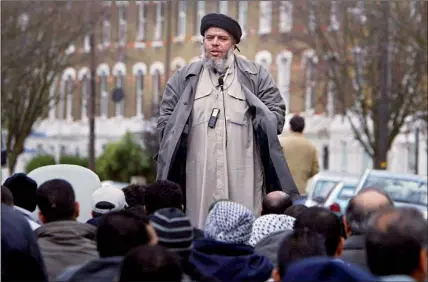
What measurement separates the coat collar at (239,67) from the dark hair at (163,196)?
148cm

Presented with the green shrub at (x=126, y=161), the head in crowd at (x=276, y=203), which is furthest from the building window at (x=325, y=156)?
the head in crowd at (x=276, y=203)

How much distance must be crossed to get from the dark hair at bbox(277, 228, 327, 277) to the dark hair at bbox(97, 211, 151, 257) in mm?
611

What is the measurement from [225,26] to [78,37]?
38502 mm

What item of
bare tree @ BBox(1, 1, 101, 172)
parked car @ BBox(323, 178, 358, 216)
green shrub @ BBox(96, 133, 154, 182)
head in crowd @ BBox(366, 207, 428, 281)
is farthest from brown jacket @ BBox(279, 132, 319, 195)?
green shrub @ BBox(96, 133, 154, 182)

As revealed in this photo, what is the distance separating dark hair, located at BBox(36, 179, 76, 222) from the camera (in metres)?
8.09

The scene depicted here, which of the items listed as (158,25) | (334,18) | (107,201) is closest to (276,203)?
(107,201)

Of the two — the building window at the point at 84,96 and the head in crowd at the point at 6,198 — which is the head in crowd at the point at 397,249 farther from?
the building window at the point at 84,96

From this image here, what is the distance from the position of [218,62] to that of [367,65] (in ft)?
123

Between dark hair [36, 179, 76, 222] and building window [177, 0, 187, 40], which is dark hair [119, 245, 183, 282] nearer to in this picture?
dark hair [36, 179, 76, 222]

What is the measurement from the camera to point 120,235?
6730 mm

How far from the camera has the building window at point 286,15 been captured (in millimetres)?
48866

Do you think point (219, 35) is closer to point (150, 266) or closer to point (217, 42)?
point (217, 42)

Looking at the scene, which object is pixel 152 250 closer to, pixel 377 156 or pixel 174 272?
pixel 174 272

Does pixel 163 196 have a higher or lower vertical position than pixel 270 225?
higher
